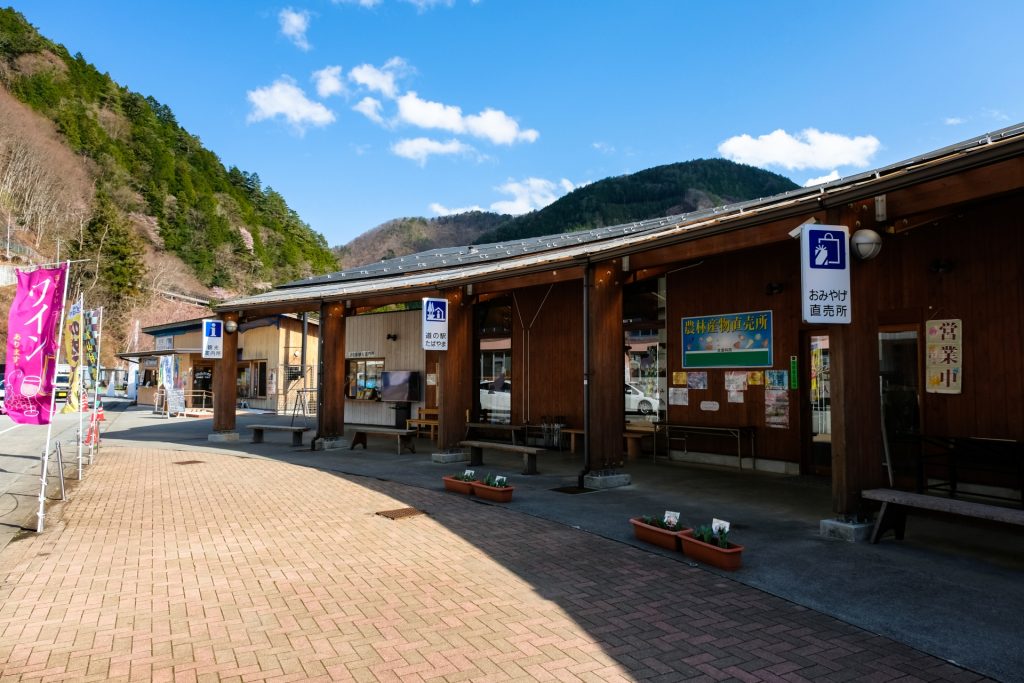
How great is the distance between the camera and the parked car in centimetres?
1266

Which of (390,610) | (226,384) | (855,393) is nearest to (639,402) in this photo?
(855,393)

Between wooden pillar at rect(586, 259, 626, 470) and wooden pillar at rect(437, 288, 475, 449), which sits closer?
wooden pillar at rect(586, 259, 626, 470)

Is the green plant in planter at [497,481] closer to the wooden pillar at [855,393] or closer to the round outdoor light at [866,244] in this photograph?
the wooden pillar at [855,393]

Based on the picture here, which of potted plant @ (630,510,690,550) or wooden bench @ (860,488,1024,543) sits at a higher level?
wooden bench @ (860,488,1024,543)

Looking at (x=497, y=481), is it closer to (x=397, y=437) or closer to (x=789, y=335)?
(x=789, y=335)

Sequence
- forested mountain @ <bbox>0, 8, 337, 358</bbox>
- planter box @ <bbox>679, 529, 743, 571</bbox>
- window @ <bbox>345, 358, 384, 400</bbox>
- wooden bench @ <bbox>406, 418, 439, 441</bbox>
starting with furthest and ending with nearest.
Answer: forested mountain @ <bbox>0, 8, 337, 358</bbox> < window @ <bbox>345, 358, 384, 400</bbox> < wooden bench @ <bbox>406, 418, 439, 441</bbox> < planter box @ <bbox>679, 529, 743, 571</bbox>

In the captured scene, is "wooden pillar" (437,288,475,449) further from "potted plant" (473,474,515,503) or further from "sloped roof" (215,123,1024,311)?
"potted plant" (473,474,515,503)

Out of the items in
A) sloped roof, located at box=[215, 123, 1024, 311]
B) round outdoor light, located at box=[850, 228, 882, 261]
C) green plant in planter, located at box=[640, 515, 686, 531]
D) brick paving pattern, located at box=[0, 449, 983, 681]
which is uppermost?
sloped roof, located at box=[215, 123, 1024, 311]

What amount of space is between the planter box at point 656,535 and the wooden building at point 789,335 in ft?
5.55

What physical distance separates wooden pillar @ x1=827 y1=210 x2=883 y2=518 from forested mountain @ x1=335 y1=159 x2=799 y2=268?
62.9 m

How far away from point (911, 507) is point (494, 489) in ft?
14.8

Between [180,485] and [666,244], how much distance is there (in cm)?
802

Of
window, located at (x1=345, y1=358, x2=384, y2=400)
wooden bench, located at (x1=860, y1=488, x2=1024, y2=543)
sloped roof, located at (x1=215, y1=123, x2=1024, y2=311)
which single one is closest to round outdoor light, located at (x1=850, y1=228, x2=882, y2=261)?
sloped roof, located at (x1=215, y1=123, x2=1024, y2=311)

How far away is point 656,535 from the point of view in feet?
19.6
